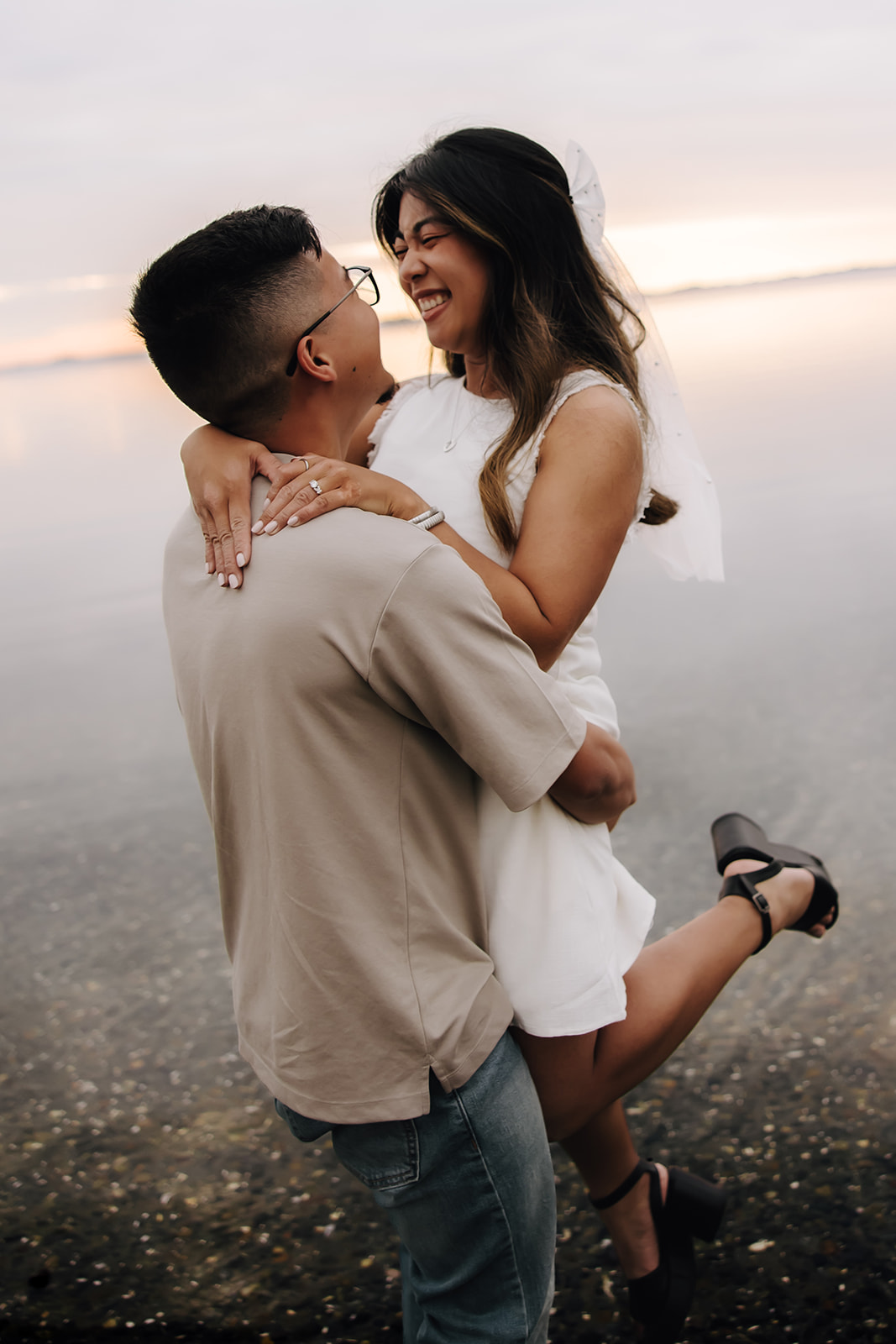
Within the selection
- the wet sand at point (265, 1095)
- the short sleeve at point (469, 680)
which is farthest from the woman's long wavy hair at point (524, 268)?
the wet sand at point (265, 1095)

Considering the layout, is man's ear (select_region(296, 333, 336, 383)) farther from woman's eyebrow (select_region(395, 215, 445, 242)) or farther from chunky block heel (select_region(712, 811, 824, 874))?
chunky block heel (select_region(712, 811, 824, 874))

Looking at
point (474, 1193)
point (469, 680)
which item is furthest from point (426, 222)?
point (474, 1193)

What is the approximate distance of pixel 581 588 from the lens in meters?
1.63

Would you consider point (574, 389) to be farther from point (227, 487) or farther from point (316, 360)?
point (227, 487)

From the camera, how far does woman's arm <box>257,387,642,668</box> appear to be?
61.2 inches

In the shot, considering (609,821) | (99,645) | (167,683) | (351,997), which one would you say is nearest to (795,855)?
(609,821)

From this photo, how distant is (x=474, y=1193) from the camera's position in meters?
1.40

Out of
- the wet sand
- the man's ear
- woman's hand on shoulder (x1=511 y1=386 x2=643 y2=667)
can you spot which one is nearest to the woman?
woman's hand on shoulder (x1=511 y1=386 x2=643 y2=667)

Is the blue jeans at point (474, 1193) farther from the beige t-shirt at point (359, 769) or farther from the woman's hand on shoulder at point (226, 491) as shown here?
the woman's hand on shoulder at point (226, 491)

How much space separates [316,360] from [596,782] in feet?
2.35

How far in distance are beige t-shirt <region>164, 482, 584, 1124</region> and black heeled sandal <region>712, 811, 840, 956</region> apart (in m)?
0.86

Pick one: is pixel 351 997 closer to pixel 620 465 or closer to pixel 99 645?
pixel 620 465

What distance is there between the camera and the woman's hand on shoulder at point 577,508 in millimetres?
1605

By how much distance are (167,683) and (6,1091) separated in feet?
12.8
